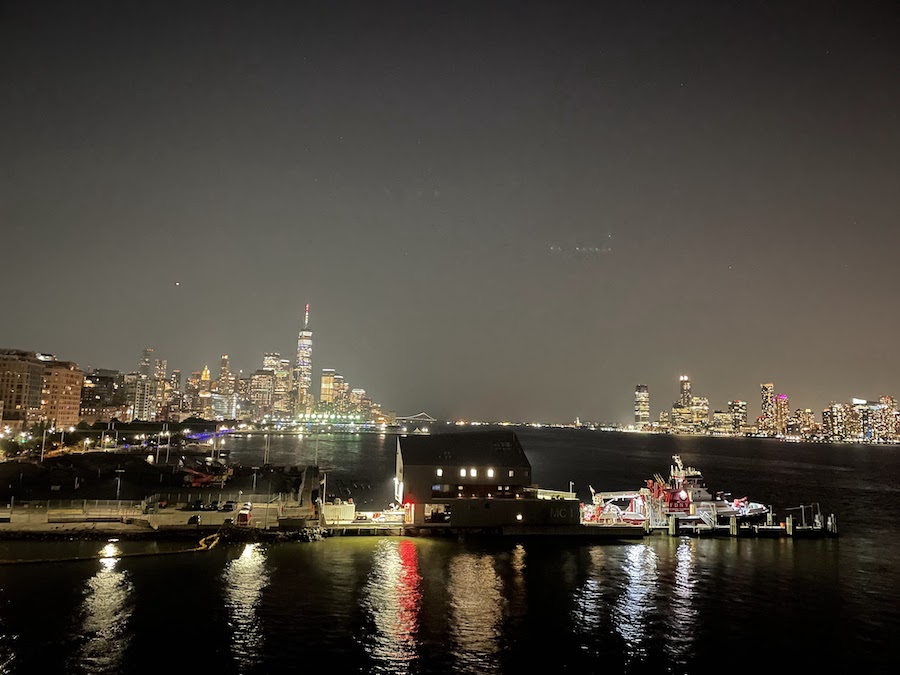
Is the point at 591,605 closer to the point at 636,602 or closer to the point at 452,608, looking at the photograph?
the point at 636,602

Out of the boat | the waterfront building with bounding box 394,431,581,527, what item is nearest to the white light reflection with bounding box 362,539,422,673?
the waterfront building with bounding box 394,431,581,527

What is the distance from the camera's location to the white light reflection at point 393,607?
23.6m

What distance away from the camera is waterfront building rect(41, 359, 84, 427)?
149375 millimetres

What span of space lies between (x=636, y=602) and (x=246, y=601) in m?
19.9

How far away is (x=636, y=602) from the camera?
3117 centimetres

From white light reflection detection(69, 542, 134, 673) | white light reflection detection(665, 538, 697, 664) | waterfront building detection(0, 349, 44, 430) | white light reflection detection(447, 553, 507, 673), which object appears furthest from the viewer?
waterfront building detection(0, 349, 44, 430)

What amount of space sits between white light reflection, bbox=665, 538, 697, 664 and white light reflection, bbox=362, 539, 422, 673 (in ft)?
36.8

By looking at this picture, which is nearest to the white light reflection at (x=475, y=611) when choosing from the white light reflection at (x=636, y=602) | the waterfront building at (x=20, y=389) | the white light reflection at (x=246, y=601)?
the white light reflection at (x=636, y=602)

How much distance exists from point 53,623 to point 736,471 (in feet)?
388

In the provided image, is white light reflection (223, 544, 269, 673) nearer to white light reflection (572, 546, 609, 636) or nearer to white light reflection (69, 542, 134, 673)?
white light reflection (69, 542, 134, 673)

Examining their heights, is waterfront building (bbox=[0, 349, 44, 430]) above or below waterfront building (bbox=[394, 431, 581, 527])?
above

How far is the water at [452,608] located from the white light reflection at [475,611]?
0.12 metres

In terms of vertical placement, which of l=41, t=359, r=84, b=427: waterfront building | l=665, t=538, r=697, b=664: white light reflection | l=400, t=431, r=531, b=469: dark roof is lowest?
l=665, t=538, r=697, b=664: white light reflection

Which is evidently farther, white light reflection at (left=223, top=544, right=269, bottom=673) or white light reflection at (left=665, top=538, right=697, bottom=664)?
white light reflection at (left=665, top=538, right=697, bottom=664)
